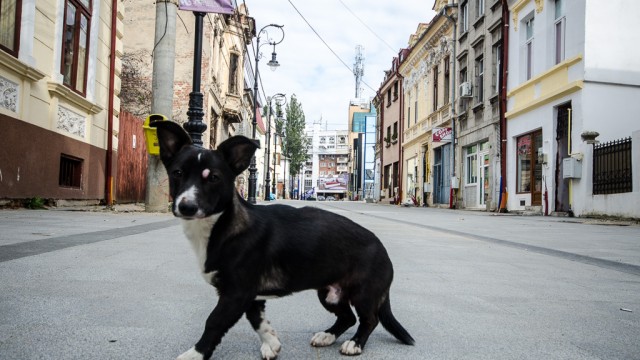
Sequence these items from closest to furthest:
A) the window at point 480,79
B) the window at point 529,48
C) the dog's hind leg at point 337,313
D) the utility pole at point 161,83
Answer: the dog's hind leg at point 337,313, the utility pole at point 161,83, the window at point 529,48, the window at point 480,79

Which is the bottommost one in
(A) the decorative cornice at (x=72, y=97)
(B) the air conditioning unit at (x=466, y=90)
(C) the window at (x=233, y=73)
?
(A) the decorative cornice at (x=72, y=97)

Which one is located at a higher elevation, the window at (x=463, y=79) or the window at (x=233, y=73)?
the window at (x=233, y=73)

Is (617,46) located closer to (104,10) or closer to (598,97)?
(598,97)

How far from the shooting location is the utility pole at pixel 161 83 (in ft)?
33.9

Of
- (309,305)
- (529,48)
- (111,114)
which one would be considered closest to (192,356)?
(309,305)

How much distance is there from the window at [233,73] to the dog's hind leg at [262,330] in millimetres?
31582

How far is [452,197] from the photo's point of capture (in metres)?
23.7

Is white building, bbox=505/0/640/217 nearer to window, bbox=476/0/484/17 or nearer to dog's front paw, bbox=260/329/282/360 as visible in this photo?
window, bbox=476/0/484/17

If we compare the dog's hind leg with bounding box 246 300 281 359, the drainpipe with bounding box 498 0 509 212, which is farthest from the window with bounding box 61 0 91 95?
the drainpipe with bounding box 498 0 509 212

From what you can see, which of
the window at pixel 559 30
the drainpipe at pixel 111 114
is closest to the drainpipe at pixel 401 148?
the window at pixel 559 30

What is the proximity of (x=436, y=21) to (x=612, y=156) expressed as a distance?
16.2 m

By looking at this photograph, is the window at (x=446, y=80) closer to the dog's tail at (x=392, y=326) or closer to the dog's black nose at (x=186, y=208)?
the dog's tail at (x=392, y=326)

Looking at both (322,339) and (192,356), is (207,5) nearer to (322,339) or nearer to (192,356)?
(322,339)

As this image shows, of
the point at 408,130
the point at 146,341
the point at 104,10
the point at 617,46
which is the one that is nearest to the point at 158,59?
the point at 104,10
